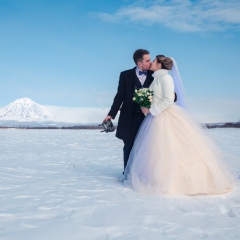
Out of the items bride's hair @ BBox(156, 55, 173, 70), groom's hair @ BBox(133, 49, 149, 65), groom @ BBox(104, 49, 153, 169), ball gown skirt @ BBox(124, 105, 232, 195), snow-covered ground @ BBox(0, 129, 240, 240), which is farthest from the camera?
groom @ BBox(104, 49, 153, 169)

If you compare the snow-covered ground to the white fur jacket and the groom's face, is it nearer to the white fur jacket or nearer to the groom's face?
the white fur jacket

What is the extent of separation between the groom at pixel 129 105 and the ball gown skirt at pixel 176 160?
59 centimetres

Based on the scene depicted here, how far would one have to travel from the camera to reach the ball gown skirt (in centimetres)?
465

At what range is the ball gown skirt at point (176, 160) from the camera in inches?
Answer: 183

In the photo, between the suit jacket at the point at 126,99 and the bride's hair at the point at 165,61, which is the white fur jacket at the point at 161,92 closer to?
the bride's hair at the point at 165,61

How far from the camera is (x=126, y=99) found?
5805 mm

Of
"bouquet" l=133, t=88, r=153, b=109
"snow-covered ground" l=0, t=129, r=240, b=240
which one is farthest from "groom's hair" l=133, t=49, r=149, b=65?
"snow-covered ground" l=0, t=129, r=240, b=240

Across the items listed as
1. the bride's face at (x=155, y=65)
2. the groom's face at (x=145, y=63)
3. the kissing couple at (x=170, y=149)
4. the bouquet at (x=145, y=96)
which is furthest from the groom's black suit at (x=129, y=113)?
the bouquet at (x=145, y=96)

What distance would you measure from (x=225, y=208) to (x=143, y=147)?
1535 mm

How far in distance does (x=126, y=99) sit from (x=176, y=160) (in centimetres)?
163

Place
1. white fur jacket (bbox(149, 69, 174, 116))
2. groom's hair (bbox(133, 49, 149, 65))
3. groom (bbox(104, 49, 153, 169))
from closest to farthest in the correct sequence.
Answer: white fur jacket (bbox(149, 69, 174, 116))
groom's hair (bbox(133, 49, 149, 65))
groom (bbox(104, 49, 153, 169))

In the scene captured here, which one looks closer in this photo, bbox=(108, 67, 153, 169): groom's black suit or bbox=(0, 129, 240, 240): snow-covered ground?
bbox=(0, 129, 240, 240): snow-covered ground

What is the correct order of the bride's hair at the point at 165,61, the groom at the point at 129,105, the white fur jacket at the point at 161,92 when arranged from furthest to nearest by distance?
1. the groom at the point at 129,105
2. the bride's hair at the point at 165,61
3. the white fur jacket at the point at 161,92

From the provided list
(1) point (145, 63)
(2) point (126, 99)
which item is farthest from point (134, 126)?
(1) point (145, 63)
